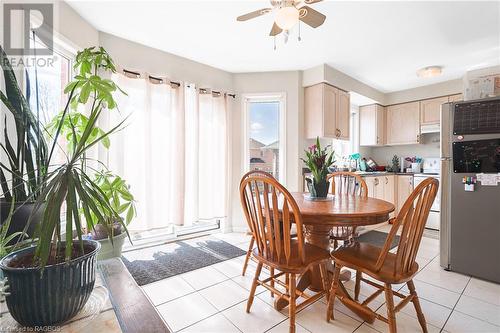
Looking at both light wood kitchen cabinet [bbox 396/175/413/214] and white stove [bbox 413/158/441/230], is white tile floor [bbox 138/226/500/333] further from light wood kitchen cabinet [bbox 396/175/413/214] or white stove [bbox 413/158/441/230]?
light wood kitchen cabinet [bbox 396/175/413/214]

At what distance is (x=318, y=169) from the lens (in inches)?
78.8

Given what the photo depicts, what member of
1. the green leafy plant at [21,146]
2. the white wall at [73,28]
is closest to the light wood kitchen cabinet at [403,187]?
the green leafy plant at [21,146]

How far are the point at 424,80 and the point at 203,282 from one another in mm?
4677

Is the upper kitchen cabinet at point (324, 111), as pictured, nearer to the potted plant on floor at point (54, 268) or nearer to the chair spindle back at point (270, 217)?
the chair spindle back at point (270, 217)

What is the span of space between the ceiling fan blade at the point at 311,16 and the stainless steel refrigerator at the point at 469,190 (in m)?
1.70

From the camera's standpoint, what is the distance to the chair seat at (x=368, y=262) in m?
1.35

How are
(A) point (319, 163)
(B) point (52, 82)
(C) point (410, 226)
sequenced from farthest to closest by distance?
1. (B) point (52, 82)
2. (A) point (319, 163)
3. (C) point (410, 226)

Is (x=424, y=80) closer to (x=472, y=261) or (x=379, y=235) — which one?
(x=379, y=235)

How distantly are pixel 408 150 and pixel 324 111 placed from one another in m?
2.52

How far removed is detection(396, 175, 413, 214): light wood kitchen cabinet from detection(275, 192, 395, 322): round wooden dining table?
110 inches

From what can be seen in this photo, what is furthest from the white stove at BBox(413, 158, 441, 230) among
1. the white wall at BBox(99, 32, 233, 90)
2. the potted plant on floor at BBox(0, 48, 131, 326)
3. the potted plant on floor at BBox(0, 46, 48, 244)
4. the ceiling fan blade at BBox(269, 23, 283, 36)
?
the potted plant on floor at BBox(0, 46, 48, 244)

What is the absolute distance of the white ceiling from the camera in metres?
2.18

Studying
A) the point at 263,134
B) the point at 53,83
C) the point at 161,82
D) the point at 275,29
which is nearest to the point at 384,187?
the point at 263,134

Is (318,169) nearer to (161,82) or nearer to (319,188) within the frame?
(319,188)
